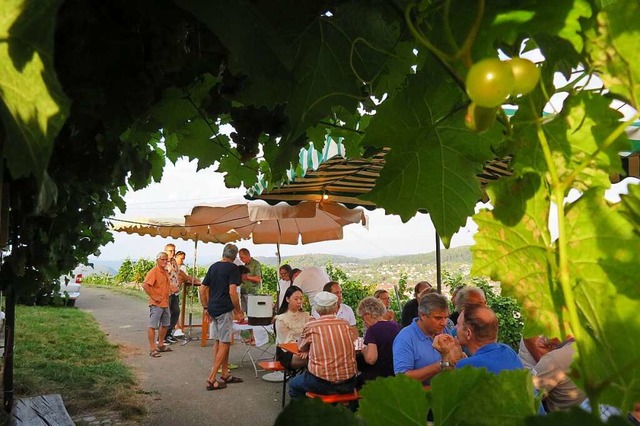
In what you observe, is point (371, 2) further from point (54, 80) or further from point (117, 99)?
point (117, 99)

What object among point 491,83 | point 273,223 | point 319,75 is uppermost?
point 273,223

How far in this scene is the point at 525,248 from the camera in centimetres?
43

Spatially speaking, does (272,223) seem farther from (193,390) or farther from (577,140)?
(577,140)

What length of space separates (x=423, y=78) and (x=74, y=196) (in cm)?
284

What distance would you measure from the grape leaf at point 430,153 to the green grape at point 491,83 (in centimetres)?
32

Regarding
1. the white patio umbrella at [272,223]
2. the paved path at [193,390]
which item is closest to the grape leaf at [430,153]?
the paved path at [193,390]

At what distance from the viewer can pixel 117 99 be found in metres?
1.05

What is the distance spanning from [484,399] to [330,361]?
477 cm

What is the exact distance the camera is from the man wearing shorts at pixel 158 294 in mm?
8977

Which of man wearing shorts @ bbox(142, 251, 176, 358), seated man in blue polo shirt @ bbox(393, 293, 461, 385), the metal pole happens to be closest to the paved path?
man wearing shorts @ bbox(142, 251, 176, 358)

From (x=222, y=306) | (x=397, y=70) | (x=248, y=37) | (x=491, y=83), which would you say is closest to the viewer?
(x=491, y=83)

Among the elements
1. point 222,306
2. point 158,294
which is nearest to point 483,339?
point 222,306

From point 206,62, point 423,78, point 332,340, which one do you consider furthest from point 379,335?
point 423,78

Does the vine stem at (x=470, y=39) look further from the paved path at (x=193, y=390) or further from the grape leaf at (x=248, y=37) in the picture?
the paved path at (x=193, y=390)
